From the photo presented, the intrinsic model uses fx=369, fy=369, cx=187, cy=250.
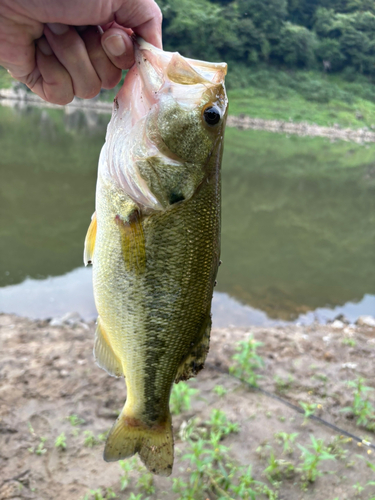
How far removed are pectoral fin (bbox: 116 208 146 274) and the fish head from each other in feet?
0.29

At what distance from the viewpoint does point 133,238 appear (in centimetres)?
167

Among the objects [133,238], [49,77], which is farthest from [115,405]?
[49,77]

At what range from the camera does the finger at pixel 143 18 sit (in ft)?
5.84

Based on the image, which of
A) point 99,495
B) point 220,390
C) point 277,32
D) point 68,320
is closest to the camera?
point 99,495

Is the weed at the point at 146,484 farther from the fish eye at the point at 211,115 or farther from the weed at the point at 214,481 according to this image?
the fish eye at the point at 211,115

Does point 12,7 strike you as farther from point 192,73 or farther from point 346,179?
point 346,179

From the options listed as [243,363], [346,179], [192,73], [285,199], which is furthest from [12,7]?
[346,179]

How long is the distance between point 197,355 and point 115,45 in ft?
5.31

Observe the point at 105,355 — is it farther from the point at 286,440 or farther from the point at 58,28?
the point at 286,440

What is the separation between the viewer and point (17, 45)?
6.70ft

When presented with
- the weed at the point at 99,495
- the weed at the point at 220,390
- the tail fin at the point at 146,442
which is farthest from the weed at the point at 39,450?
the weed at the point at 220,390

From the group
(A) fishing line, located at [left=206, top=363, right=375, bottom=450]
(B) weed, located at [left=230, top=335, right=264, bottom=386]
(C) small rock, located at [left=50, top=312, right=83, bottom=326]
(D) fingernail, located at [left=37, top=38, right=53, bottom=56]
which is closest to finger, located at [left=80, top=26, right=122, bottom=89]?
(D) fingernail, located at [left=37, top=38, right=53, bottom=56]

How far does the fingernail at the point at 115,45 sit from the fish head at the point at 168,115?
184 millimetres

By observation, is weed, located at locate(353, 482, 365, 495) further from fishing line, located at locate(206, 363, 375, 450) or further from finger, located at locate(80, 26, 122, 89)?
finger, located at locate(80, 26, 122, 89)
